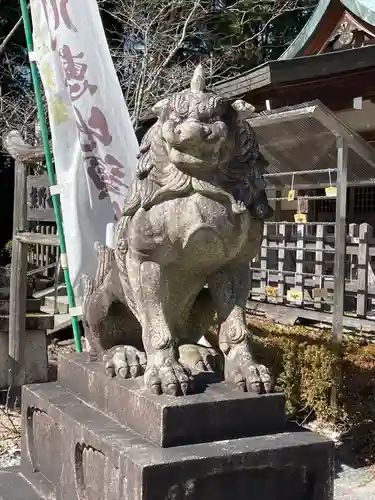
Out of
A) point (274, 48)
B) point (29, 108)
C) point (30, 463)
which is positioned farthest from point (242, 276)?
point (274, 48)

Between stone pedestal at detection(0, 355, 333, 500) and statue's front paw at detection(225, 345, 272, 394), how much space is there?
42mm

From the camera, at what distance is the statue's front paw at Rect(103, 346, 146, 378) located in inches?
100

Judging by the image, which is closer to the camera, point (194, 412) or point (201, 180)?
point (194, 412)

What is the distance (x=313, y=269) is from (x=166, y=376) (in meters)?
5.47

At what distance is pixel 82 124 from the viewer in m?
4.57

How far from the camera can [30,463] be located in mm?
3123

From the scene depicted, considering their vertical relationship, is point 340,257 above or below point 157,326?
above

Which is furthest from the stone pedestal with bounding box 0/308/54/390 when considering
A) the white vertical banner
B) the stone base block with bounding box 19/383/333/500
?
the stone base block with bounding box 19/383/333/500

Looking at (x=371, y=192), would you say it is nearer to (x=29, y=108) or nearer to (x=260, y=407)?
(x=29, y=108)

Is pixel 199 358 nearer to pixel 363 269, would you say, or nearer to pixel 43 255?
pixel 363 269

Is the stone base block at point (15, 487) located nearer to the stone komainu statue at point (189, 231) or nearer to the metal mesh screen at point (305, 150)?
the stone komainu statue at point (189, 231)

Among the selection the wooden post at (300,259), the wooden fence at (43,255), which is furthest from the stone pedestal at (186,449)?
the wooden fence at (43,255)

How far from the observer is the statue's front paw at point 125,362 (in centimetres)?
254

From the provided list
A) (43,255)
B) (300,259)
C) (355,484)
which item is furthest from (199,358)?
(43,255)
